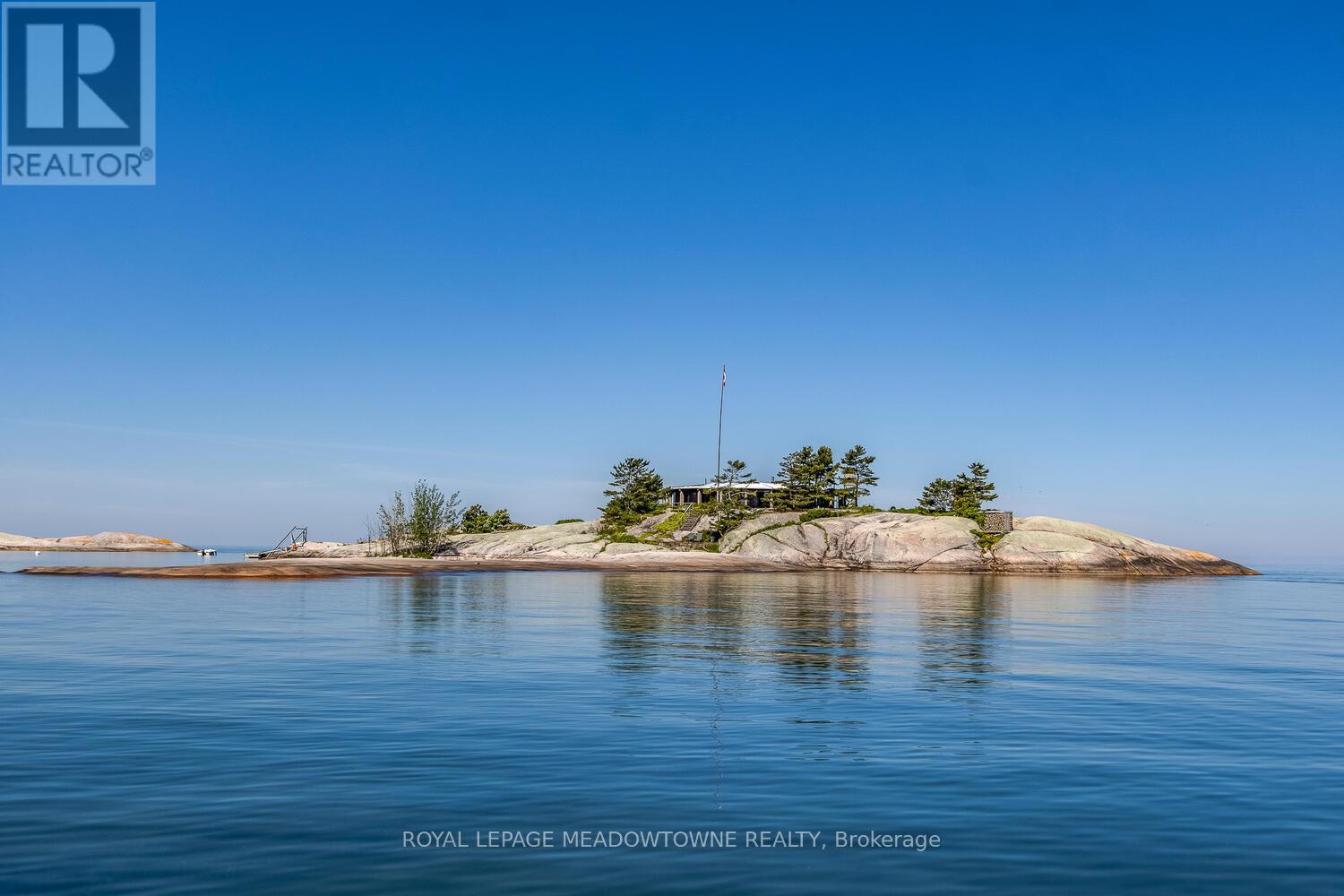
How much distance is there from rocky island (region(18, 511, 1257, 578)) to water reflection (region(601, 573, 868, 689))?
3067 cm

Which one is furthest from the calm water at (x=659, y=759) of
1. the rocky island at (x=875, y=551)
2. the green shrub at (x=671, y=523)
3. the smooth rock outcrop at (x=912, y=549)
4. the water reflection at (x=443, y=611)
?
the green shrub at (x=671, y=523)

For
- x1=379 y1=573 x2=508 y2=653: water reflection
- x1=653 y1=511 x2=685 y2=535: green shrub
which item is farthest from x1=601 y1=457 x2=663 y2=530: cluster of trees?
x1=379 y1=573 x2=508 y2=653: water reflection

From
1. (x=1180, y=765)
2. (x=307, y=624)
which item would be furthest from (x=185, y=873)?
(x=307, y=624)

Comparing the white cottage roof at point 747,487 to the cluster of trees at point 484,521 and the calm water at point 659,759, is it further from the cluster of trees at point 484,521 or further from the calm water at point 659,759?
the calm water at point 659,759

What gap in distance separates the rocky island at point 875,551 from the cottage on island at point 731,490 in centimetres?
1491

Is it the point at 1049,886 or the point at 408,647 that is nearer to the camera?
the point at 1049,886

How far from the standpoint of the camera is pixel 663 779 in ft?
43.0

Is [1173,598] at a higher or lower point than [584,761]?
lower

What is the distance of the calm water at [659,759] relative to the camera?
9.70 meters

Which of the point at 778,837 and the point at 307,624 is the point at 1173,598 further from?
the point at 778,837

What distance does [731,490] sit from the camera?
12544 cm

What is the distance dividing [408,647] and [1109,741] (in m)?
20.4

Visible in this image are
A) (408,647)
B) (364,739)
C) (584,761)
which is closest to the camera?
(584,761)

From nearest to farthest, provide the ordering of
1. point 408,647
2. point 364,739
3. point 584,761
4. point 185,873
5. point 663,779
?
point 185,873
point 663,779
point 584,761
point 364,739
point 408,647
